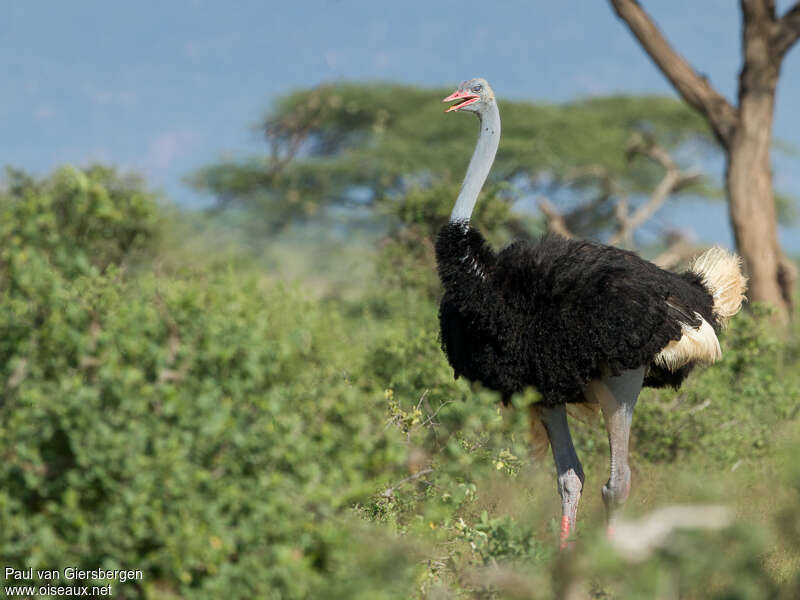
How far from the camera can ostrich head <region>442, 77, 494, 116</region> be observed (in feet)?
18.5

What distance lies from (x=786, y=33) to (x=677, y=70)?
1124 mm

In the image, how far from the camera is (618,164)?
→ 74.3 ft

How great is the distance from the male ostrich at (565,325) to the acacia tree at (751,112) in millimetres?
5605

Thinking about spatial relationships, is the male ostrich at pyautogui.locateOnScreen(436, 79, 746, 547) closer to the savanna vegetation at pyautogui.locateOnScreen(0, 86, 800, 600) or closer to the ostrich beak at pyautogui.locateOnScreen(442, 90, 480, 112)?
the savanna vegetation at pyautogui.locateOnScreen(0, 86, 800, 600)

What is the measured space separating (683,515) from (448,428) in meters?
1.37

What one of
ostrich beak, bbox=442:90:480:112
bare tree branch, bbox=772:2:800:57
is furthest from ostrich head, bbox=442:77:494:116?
bare tree branch, bbox=772:2:800:57

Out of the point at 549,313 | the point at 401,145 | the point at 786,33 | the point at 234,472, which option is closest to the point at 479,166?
the point at 549,313

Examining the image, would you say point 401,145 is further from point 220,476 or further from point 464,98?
point 220,476

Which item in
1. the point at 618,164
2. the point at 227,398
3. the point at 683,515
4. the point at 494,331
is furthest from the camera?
the point at 618,164

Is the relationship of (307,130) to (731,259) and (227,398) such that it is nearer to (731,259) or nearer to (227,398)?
(731,259)

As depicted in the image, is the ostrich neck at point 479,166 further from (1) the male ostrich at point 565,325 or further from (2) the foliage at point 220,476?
(2) the foliage at point 220,476

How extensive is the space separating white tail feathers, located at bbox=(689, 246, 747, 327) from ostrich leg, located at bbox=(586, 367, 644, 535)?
3.12ft

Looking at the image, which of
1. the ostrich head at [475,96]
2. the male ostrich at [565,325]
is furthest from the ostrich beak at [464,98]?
the male ostrich at [565,325]

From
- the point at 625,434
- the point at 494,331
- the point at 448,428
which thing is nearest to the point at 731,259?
the point at 625,434
